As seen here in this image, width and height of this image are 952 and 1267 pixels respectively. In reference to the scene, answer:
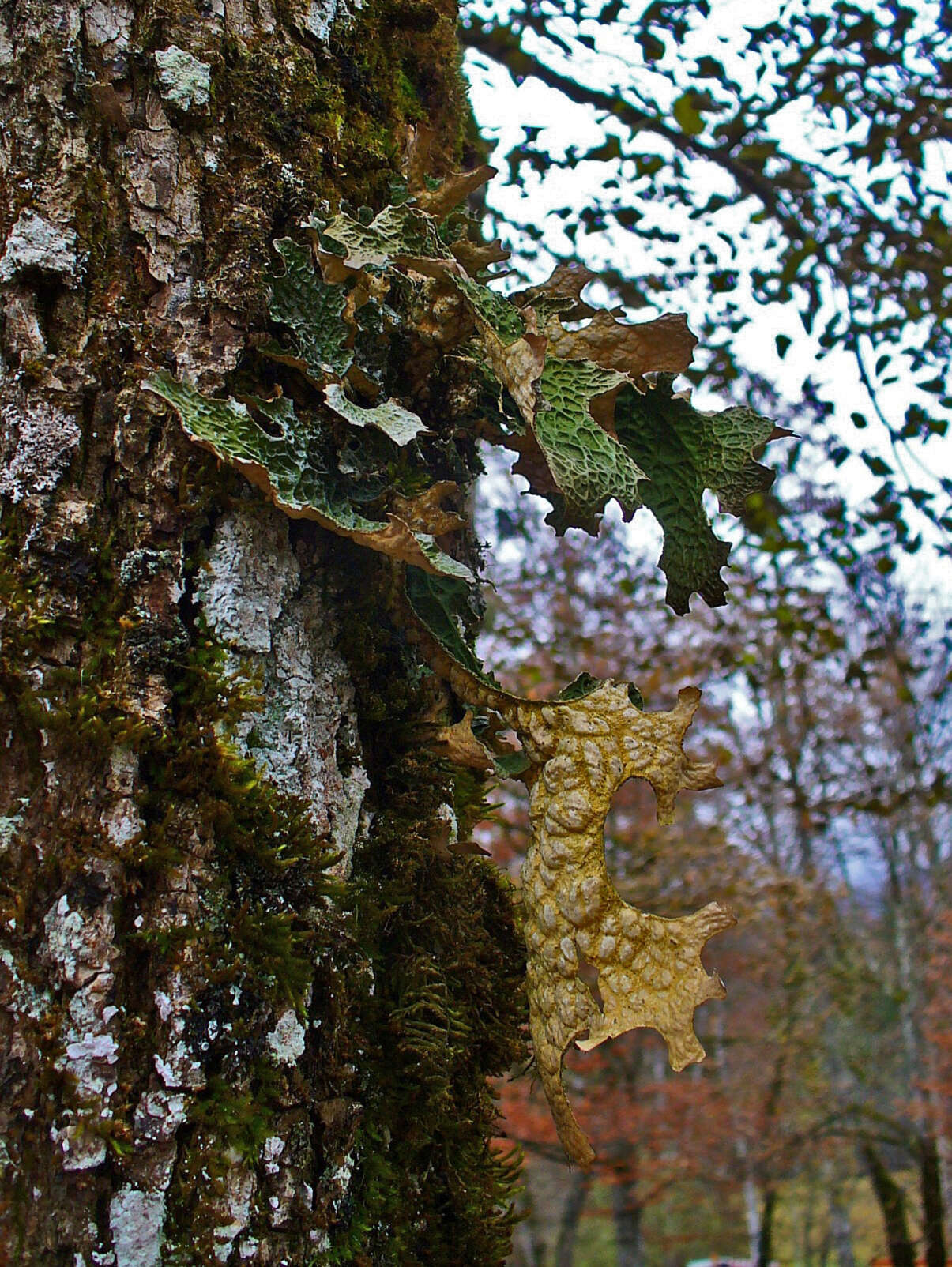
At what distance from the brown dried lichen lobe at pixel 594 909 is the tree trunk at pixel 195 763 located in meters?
0.12

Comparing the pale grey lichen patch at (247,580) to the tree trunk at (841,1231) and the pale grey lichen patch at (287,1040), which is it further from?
the tree trunk at (841,1231)

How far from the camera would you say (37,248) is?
2.62ft

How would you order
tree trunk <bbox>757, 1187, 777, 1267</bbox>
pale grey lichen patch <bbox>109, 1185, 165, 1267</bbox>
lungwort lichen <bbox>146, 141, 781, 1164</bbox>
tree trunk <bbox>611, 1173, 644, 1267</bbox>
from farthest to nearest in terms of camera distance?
tree trunk <bbox>757, 1187, 777, 1267</bbox> < tree trunk <bbox>611, 1173, 644, 1267</bbox> < lungwort lichen <bbox>146, 141, 781, 1164</bbox> < pale grey lichen patch <bbox>109, 1185, 165, 1267</bbox>

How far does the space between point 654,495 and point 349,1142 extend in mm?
677

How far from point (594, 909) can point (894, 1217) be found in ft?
33.0

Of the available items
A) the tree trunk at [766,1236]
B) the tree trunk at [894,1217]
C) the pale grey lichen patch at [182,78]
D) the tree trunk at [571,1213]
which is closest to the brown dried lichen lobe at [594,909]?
the pale grey lichen patch at [182,78]

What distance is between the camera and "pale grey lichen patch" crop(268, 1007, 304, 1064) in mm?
720

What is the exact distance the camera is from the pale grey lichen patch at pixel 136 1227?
0.63 m

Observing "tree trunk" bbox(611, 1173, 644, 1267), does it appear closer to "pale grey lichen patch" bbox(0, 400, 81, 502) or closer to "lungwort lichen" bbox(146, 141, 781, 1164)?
"lungwort lichen" bbox(146, 141, 781, 1164)

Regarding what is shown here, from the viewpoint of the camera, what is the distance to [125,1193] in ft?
2.08

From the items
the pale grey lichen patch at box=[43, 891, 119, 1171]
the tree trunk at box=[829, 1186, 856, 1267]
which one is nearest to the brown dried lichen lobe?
the pale grey lichen patch at box=[43, 891, 119, 1171]

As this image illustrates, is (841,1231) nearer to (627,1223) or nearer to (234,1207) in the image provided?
(627,1223)

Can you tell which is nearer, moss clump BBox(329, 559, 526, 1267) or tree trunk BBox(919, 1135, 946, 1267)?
moss clump BBox(329, 559, 526, 1267)

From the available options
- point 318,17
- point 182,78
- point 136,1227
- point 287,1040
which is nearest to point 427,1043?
point 287,1040
